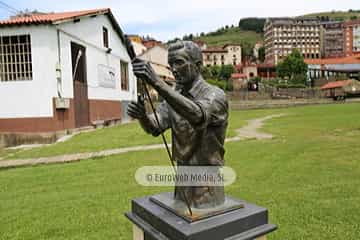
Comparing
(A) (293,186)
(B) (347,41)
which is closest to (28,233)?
(A) (293,186)

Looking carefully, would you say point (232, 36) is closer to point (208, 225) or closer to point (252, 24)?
point (252, 24)

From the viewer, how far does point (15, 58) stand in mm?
13281

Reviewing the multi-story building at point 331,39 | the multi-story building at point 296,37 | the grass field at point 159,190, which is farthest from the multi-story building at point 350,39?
the grass field at point 159,190

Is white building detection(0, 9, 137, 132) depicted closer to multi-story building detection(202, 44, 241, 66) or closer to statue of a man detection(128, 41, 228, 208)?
statue of a man detection(128, 41, 228, 208)

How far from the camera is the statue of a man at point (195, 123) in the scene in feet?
6.08

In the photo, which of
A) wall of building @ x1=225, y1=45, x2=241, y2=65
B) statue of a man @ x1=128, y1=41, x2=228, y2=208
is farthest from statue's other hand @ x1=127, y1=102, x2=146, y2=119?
wall of building @ x1=225, y1=45, x2=241, y2=65

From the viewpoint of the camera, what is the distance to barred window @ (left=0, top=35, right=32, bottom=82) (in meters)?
13.3

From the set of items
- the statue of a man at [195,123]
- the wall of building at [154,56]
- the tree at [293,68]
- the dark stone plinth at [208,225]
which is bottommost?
the dark stone plinth at [208,225]

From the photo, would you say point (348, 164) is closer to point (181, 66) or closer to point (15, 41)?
point (181, 66)

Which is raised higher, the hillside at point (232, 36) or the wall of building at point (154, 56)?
the hillside at point (232, 36)

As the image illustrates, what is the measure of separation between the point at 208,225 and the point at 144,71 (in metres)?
0.97

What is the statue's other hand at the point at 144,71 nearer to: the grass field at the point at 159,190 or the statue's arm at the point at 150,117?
the statue's arm at the point at 150,117

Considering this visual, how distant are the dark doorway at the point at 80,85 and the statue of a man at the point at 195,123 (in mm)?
13742

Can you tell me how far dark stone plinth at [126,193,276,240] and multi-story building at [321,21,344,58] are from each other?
10688 centimetres
